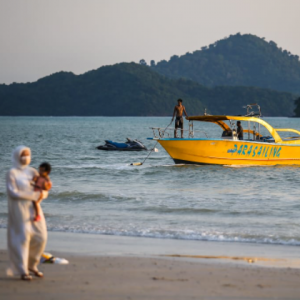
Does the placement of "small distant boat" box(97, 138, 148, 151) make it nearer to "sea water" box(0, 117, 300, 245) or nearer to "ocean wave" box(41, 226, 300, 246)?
"sea water" box(0, 117, 300, 245)

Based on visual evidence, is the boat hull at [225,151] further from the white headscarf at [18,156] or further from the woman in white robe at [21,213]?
the white headscarf at [18,156]

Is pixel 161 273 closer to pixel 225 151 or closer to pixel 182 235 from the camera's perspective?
pixel 182 235

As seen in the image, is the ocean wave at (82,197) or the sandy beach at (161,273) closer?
the sandy beach at (161,273)

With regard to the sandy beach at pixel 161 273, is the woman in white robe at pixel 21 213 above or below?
above

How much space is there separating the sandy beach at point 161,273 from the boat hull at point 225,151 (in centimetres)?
1358

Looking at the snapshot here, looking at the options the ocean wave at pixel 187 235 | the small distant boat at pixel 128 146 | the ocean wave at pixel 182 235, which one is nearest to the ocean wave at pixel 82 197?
the ocean wave at pixel 182 235

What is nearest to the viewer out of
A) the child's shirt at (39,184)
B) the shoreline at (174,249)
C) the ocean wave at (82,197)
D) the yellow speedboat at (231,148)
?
the child's shirt at (39,184)

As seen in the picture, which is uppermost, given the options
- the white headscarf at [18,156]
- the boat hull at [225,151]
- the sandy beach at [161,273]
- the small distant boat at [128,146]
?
the white headscarf at [18,156]

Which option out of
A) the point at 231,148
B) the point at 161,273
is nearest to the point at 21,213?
the point at 161,273

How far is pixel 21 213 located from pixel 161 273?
206cm

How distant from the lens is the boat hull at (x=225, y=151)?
24391 millimetres

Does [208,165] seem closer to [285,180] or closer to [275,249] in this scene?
[285,180]

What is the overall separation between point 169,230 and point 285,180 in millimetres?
10638

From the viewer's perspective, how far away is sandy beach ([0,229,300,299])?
7.34 meters
